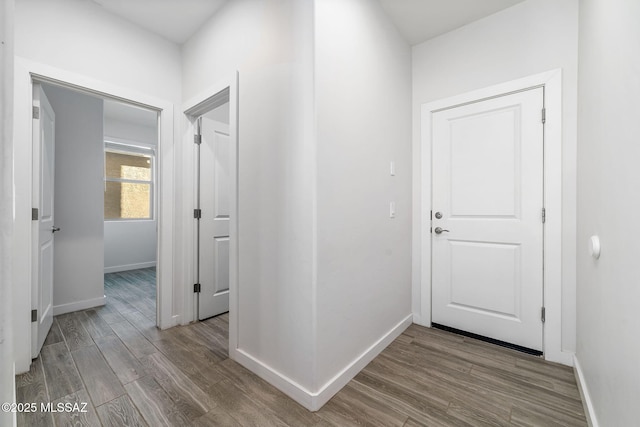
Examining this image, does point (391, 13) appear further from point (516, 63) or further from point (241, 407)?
point (241, 407)

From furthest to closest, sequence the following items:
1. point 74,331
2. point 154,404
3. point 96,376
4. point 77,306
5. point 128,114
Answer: point 128,114 → point 77,306 → point 74,331 → point 96,376 → point 154,404

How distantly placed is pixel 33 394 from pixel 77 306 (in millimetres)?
1584

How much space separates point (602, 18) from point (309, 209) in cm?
165

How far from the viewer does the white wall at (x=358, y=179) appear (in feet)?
4.88

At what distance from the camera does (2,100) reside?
56 centimetres

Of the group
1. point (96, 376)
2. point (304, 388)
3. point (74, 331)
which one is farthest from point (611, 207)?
point (74, 331)

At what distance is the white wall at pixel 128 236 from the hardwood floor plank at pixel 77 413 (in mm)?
3676

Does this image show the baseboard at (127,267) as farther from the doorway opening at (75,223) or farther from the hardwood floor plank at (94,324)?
the hardwood floor plank at (94,324)

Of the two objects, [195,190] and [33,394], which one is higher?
[195,190]

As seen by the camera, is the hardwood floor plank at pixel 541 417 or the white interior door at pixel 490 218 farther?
the white interior door at pixel 490 218

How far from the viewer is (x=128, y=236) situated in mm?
4770

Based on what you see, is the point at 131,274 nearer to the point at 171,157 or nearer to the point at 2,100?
the point at 171,157

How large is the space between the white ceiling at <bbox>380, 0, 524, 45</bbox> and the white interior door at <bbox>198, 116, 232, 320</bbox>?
73.9 inches

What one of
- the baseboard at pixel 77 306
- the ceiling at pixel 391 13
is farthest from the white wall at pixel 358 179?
the baseboard at pixel 77 306
